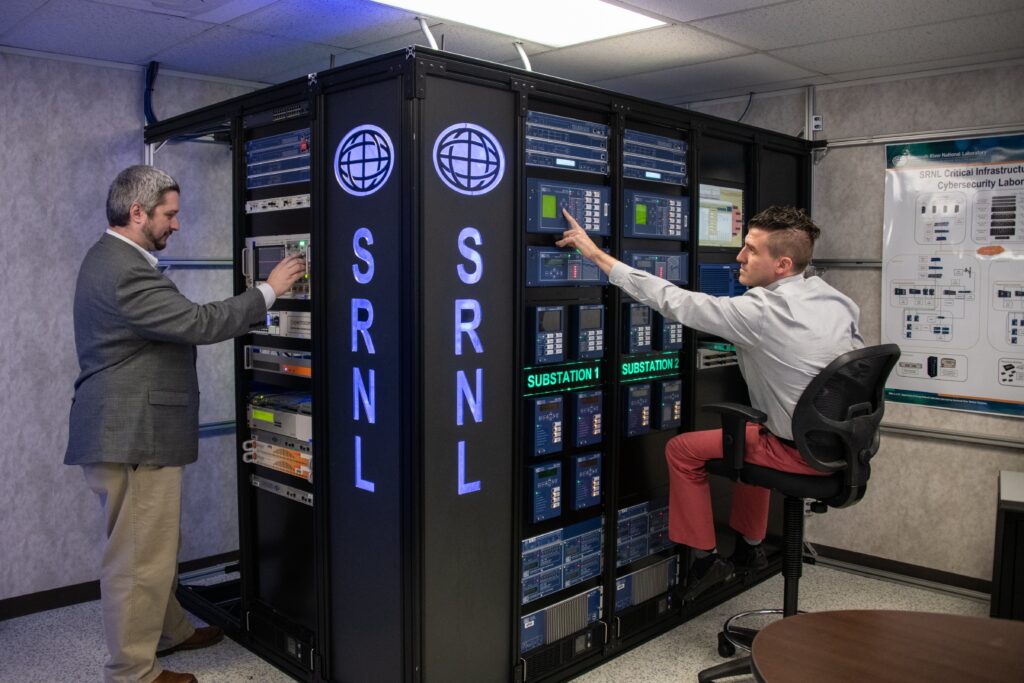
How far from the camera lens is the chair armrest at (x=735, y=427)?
2.91m

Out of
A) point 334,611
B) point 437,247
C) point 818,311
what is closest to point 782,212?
point 818,311

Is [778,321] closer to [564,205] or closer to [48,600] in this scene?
[564,205]

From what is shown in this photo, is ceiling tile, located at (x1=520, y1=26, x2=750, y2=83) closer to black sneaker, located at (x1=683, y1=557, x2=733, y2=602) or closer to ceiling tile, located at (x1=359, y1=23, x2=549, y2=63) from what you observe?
ceiling tile, located at (x1=359, y1=23, x2=549, y2=63)

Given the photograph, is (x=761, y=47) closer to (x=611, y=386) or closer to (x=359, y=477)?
(x=611, y=386)

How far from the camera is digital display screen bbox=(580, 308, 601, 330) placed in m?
3.01

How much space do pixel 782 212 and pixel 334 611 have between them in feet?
6.98

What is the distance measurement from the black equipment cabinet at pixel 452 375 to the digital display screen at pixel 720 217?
0.57ft

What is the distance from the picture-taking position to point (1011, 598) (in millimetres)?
3227

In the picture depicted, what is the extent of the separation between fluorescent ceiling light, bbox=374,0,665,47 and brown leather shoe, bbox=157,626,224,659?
2.49 meters

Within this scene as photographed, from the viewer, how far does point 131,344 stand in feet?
9.14

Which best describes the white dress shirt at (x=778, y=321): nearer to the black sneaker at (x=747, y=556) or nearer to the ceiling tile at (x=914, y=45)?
the black sneaker at (x=747, y=556)

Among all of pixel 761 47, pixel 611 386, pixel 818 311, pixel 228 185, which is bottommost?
pixel 611 386

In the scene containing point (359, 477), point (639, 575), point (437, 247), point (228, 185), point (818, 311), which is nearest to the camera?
point (437, 247)

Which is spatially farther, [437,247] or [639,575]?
[639,575]
